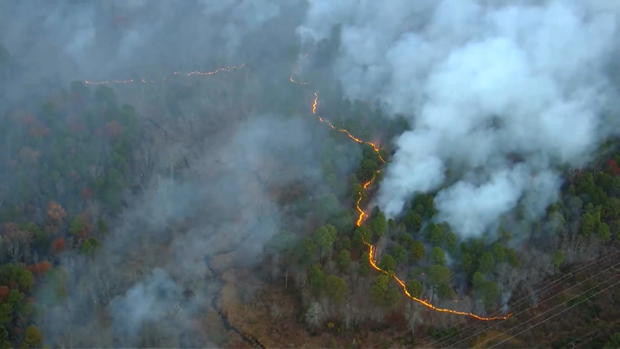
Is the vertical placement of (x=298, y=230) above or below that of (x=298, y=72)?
below

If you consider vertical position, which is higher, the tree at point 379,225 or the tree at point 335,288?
the tree at point 379,225

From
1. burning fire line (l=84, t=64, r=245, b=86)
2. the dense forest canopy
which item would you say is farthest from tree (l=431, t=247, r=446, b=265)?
burning fire line (l=84, t=64, r=245, b=86)

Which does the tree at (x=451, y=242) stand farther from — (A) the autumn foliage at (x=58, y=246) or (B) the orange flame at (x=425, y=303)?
(A) the autumn foliage at (x=58, y=246)

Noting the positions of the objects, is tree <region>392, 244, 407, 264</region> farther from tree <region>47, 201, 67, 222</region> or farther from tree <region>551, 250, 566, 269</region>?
tree <region>47, 201, 67, 222</region>

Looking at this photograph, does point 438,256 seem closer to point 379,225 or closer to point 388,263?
point 388,263

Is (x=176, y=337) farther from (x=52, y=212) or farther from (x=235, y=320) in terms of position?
(x=52, y=212)

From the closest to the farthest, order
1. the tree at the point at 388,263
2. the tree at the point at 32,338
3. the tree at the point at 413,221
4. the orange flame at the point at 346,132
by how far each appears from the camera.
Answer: the tree at the point at 32,338, the tree at the point at 388,263, the tree at the point at 413,221, the orange flame at the point at 346,132

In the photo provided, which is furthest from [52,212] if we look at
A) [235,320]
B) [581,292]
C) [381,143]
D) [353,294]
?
[581,292]

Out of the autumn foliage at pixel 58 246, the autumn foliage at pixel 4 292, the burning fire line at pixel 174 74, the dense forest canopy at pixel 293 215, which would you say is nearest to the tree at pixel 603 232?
the dense forest canopy at pixel 293 215
